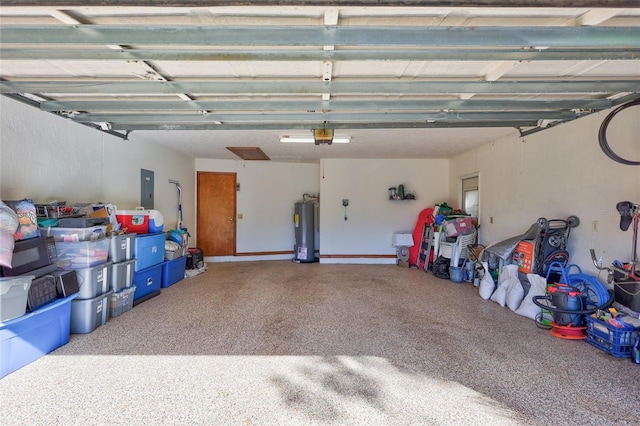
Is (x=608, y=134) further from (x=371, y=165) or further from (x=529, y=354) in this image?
(x=371, y=165)

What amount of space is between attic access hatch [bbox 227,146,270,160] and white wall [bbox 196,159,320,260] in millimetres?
577

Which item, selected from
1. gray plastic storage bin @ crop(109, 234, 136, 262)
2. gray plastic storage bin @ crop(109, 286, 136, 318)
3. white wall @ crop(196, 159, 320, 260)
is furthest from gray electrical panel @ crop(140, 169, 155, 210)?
white wall @ crop(196, 159, 320, 260)

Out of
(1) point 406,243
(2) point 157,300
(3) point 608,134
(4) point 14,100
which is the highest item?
(4) point 14,100

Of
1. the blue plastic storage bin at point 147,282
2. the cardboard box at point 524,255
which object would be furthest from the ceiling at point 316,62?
the blue plastic storage bin at point 147,282

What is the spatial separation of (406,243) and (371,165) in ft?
6.30

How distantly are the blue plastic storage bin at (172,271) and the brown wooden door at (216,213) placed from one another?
1813 mm

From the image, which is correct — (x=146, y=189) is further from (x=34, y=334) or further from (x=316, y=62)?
(x=316, y=62)

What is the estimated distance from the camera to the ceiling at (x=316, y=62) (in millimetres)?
1761

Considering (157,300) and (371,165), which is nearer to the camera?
(157,300)

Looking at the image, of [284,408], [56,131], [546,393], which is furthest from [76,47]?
[546,393]

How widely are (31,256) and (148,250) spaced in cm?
172

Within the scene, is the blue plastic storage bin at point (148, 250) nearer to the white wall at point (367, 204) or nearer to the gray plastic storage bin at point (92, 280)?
the gray plastic storage bin at point (92, 280)

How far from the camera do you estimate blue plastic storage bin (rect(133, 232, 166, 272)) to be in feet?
13.1

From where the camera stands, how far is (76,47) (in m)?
2.09
